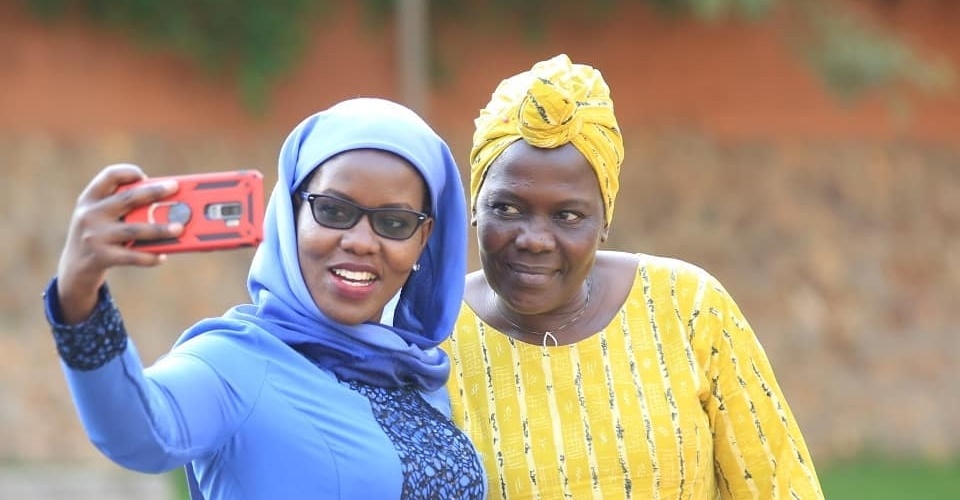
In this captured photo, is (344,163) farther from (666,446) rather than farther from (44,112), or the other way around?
(44,112)

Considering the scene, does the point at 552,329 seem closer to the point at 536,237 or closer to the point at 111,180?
the point at 536,237

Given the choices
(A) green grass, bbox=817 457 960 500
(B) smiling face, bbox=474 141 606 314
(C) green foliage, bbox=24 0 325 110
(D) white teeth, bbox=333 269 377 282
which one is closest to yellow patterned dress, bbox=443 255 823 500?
(B) smiling face, bbox=474 141 606 314

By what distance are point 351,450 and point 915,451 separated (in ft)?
31.3

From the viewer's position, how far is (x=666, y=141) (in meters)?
11.2

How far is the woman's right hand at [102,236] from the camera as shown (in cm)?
210

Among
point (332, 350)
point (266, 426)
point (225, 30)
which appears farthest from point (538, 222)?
point (225, 30)

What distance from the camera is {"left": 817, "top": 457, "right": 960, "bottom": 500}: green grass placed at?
10.1 metres

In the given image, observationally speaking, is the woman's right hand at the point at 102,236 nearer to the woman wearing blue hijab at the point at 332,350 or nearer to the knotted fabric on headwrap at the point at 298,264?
the woman wearing blue hijab at the point at 332,350

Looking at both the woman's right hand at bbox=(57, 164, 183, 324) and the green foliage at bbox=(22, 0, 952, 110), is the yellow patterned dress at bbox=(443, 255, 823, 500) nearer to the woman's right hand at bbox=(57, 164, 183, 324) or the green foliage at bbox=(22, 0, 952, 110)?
the woman's right hand at bbox=(57, 164, 183, 324)

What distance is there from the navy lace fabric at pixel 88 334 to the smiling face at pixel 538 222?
1.16 metres

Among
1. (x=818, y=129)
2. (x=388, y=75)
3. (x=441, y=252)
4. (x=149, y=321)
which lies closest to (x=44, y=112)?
(x=149, y=321)

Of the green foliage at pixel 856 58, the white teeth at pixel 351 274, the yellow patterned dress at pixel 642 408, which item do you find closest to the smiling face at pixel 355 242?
the white teeth at pixel 351 274

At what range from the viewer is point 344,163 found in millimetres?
2764

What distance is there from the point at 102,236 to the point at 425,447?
954mm
